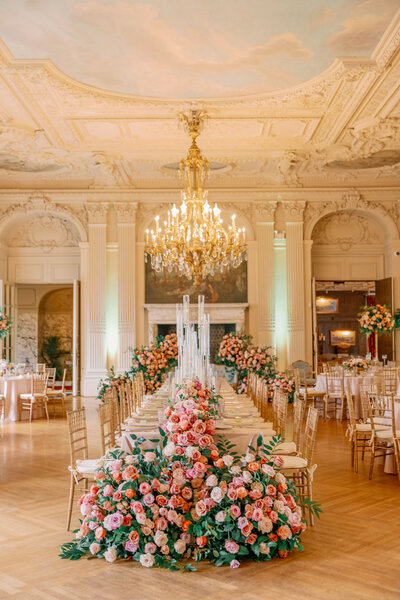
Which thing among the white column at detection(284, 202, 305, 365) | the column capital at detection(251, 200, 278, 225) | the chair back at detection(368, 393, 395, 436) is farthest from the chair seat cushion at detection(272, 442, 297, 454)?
the column capital at detection(251, 200, 278, 225)

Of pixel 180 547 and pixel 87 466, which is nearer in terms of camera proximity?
pixel 180 547

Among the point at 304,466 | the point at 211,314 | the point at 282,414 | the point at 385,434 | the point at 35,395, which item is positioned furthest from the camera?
the point at 211,314

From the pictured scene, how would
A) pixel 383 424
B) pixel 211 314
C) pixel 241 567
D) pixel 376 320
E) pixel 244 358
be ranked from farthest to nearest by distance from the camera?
pixel 211 314 < pixel 376 320 < pixel 244 358 < pixel 383 424 < pixel 241 567

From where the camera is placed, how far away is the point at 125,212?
52.1ft

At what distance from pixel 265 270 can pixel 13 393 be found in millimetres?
7191

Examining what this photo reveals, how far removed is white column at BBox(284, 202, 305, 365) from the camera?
15.8m

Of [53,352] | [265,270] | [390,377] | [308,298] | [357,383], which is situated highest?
[265,270]

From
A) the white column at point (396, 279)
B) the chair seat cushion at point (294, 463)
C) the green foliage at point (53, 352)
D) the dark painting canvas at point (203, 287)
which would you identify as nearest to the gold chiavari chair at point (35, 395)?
the dark painting canvas at point (203, 287)

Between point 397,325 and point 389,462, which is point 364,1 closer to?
point 389,462

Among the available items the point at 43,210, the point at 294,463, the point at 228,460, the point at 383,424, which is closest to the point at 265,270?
the point at 43,210

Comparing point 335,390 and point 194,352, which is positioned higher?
point 194,352

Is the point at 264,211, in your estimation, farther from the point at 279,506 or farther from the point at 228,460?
the point at 279,506

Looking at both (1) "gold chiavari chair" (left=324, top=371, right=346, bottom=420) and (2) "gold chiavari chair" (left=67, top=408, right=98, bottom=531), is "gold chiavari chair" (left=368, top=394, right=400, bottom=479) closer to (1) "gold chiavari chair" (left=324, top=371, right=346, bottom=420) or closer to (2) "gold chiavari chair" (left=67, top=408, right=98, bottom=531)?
(2) "gold chiavari chair" (left=67, top=408, right=98, bottom=531)

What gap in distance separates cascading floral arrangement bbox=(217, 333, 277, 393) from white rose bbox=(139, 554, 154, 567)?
26.3ft
